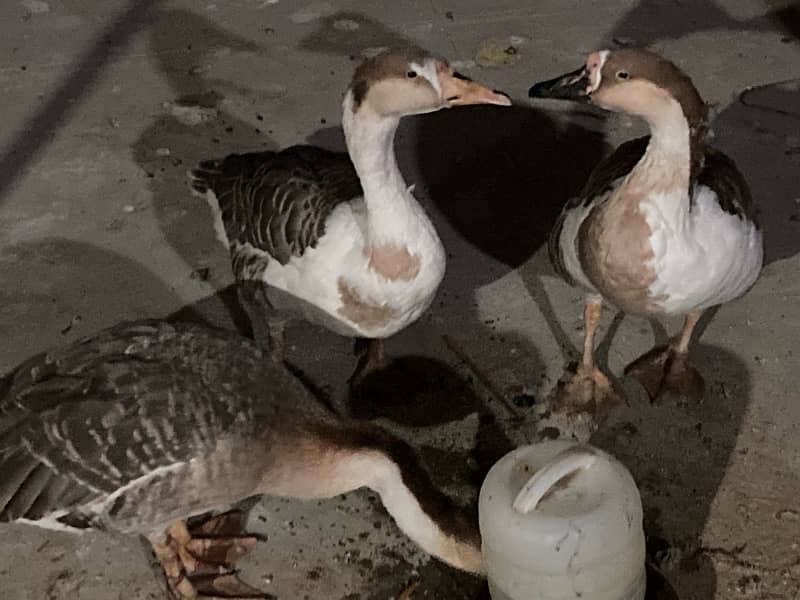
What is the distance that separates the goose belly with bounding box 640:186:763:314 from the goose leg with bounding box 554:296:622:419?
269 mm

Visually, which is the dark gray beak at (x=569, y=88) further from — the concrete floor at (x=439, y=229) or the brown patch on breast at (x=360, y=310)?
the concrete floor at (x=439, y=229)

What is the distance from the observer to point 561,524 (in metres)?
1.99

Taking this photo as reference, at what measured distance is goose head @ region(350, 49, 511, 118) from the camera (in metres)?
2.39

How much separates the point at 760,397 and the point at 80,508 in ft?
5.42

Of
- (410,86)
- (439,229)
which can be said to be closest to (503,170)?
(439,229)

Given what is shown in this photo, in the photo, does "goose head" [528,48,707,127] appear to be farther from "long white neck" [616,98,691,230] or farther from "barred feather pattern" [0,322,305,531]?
"barred feather pattern" [0,322,305,531]

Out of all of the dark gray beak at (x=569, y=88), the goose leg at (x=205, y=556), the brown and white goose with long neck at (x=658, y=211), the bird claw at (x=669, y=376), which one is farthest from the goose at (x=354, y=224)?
the bird claw at (x=669, y=376)

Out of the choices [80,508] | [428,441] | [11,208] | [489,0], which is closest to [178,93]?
[11,208]

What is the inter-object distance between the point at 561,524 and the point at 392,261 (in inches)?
31.5

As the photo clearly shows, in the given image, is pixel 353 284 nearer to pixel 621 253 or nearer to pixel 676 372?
pixel 621 253

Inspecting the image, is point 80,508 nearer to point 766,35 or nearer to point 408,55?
point 408,55

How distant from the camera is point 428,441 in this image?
9.18 feet

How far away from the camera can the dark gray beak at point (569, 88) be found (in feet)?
8.14

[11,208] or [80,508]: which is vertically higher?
[80,508]
